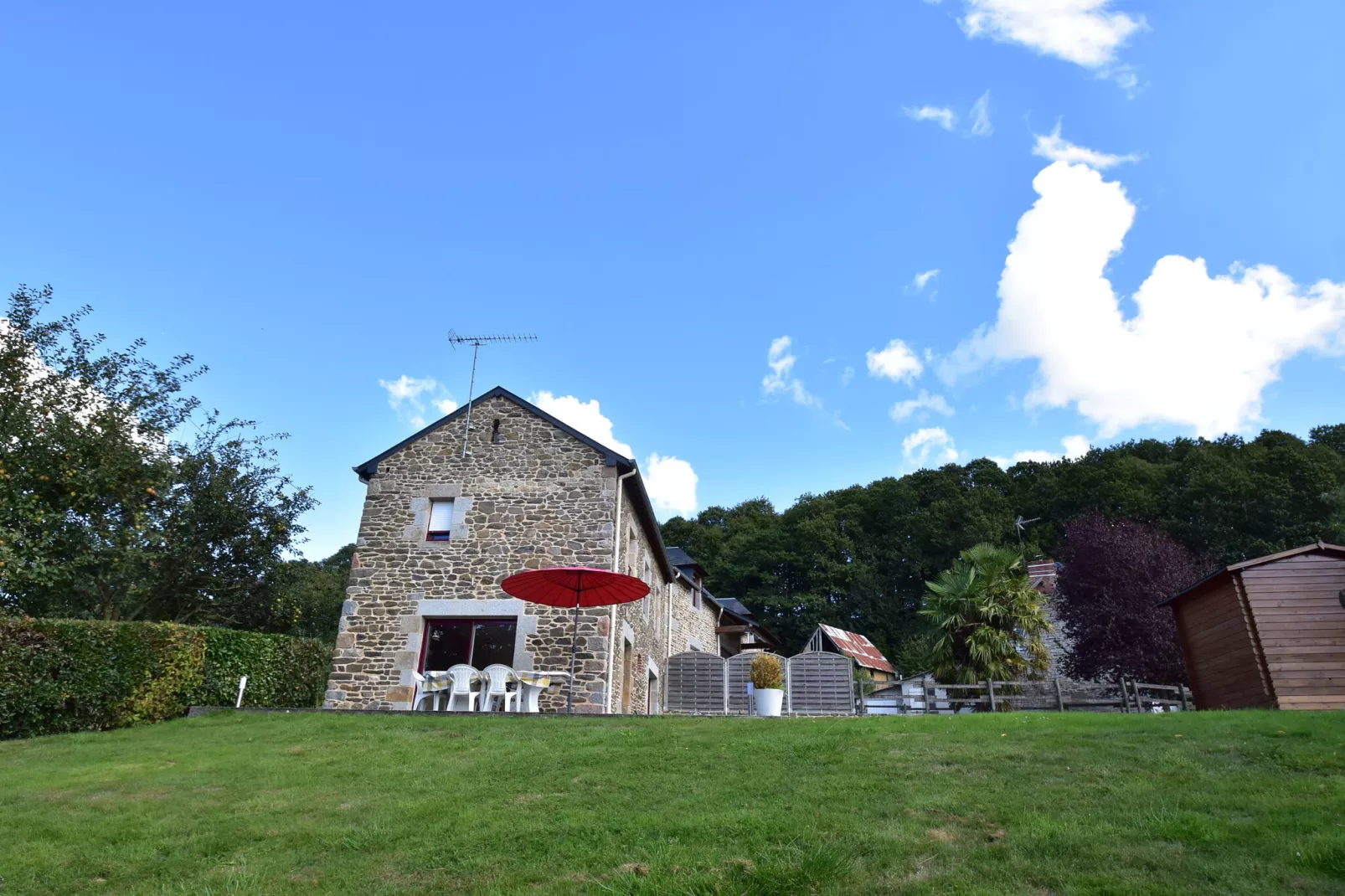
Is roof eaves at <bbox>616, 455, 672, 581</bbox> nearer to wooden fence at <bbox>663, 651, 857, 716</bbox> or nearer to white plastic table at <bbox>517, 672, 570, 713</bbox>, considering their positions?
wooden fence at <bbox>663, 651, 857, 716</bbox>

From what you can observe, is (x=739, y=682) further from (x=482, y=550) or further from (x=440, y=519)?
(x=440, y=519)

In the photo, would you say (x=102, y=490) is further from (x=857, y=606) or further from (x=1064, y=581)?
(x=857, y=606)

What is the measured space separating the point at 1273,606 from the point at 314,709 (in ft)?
51.8

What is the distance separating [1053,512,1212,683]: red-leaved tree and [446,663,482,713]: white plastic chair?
20.4 meters

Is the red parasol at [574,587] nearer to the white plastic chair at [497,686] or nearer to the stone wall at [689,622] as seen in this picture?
the white plastic chair at [497,686]

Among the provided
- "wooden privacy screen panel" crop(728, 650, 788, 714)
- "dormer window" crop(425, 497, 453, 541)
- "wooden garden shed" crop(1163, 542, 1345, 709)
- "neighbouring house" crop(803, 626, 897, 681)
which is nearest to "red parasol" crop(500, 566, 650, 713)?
"dormer window" crop(425, 497, 453, 541)

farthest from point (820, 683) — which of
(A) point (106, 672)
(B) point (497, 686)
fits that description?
(A) point (106, 672)

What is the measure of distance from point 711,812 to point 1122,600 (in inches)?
968

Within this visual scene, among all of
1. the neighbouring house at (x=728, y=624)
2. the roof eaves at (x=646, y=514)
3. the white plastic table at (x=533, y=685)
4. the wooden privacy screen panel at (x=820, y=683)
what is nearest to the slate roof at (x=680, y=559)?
the neighbouring house at (x=728, y=624)

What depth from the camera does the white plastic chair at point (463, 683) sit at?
13.3 metres

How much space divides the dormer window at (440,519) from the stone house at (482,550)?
0.02 meters

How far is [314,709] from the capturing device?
12.9 meters

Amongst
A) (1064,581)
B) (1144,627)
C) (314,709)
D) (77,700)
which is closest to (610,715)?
(314,709)

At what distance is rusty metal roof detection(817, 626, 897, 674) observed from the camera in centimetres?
3306
